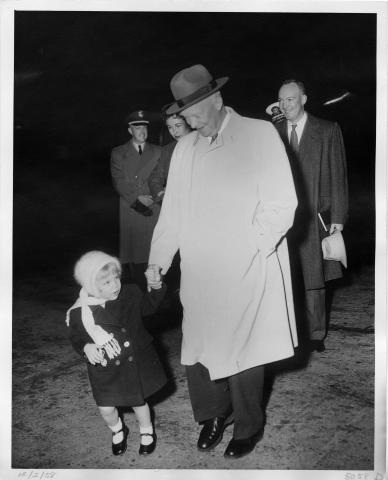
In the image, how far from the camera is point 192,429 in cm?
287

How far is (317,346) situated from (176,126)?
1695 mm

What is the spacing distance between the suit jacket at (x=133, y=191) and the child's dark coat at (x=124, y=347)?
5.19 feet

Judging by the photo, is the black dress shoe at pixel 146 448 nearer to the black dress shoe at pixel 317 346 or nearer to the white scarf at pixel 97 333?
the white scarf at pixel 97 333

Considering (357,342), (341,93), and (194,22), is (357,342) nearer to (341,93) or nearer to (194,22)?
(341,93)

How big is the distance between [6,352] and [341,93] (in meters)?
2.37

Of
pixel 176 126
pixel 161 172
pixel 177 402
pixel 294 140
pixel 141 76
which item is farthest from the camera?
pixel 161 172

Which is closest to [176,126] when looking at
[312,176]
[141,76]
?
[141,76]

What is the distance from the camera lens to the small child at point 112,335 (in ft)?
8.21

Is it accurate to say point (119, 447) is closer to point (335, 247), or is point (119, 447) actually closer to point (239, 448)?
point (239, 448)

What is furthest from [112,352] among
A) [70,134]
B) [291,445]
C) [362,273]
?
[362,273]

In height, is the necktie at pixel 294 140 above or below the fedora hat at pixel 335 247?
above

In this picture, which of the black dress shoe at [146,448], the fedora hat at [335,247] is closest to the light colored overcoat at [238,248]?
the black dress shoe at [146,448]

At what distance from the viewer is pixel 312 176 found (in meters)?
3.49

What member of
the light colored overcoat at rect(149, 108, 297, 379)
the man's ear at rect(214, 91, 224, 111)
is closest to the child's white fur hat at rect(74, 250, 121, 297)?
the light colored overcoat at rect(149, 108, 297, 379)
